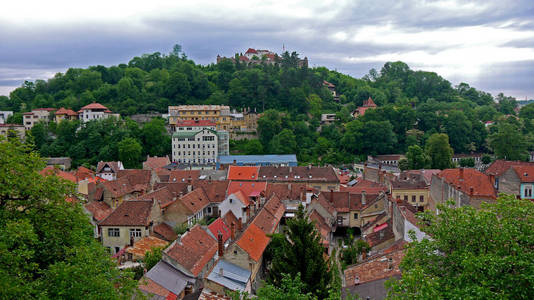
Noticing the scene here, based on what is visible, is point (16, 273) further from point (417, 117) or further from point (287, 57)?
point (287, 57)

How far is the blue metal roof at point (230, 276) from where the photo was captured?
24.4 metres

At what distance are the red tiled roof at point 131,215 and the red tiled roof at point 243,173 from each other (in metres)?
22.0

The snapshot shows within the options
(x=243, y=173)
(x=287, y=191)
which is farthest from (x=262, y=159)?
(x=287, y=191)

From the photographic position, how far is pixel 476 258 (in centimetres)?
1242

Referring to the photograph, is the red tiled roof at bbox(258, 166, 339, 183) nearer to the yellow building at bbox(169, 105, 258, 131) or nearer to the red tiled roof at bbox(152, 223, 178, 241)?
the red tiled roof at bbox(152, 223, 178, 241)

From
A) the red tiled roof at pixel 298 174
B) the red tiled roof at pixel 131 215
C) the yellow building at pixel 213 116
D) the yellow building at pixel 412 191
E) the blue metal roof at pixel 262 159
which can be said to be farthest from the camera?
the yellow building at pixel 213 116

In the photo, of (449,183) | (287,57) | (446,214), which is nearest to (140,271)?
(446,214)

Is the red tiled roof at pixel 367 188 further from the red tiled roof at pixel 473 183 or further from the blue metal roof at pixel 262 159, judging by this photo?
the blue metal roof at pixel 262 159

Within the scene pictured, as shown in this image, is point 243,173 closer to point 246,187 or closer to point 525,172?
point 246,187

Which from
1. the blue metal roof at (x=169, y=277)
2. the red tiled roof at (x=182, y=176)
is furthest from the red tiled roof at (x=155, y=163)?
the blue metal roof at (x=169, y=277)

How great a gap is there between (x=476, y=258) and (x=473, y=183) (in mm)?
27907

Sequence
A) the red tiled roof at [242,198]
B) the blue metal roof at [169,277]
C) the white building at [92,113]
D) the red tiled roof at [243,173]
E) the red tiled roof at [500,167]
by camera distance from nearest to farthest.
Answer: the blue metal roof at [169,277], the red tiled roof at [500,167], the red tiled roof at [242,198], the red tiled roof at [243,173], the white building at [92,113]

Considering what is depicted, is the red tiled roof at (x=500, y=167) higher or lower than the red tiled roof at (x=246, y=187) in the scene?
higher

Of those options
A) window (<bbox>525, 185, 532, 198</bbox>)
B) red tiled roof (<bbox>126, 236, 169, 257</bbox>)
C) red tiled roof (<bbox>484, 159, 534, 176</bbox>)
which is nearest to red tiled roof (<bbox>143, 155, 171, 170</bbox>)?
red tiled roof (<bbox>126, 236, 169, 257</bbox>)
